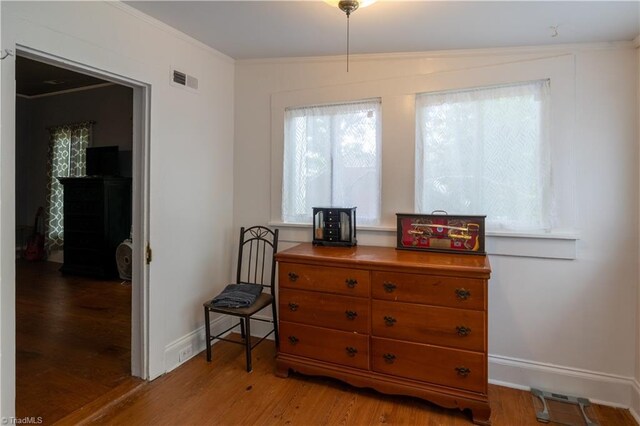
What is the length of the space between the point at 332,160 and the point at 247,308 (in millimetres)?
1316

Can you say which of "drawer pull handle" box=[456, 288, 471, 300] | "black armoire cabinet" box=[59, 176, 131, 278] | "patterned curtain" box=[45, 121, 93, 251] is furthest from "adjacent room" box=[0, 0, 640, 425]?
"patterned curtain" box=[45, 121, 93, 251]

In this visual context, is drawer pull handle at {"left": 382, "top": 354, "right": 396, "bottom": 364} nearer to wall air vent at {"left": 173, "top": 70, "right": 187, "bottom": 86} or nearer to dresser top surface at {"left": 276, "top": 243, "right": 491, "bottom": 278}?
dresser top surface at {"left": 276, "top": 243, "right": 491, "bottom": 278}

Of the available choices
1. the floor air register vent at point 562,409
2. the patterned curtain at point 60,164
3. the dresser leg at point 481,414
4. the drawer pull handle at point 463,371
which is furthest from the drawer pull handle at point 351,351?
the patterned curtain at point 60,164

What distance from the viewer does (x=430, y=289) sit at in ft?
6.56

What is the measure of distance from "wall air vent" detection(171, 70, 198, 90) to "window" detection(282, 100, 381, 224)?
2.49 ft

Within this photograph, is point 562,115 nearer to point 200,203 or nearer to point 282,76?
point 282,76

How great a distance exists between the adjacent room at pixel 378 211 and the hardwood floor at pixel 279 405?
1cm

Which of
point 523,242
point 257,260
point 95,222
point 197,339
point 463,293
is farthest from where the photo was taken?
point 95,222

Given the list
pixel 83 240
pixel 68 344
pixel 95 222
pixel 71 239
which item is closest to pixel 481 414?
pixel 68 344

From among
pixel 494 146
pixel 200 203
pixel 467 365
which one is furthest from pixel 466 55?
pixel 200 203

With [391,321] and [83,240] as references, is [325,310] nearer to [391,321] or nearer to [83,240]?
[391,321]

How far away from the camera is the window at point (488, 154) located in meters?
2.29

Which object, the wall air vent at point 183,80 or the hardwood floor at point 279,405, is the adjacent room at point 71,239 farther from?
the wall air vent at point 183,80

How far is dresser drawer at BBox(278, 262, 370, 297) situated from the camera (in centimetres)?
215
